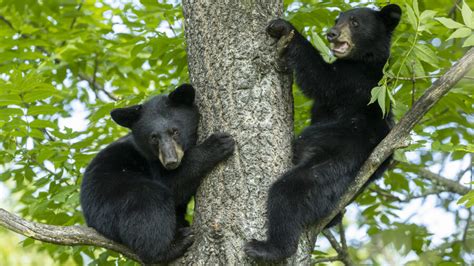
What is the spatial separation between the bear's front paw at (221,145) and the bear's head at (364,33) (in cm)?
186

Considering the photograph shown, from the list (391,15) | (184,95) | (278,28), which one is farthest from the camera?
(391,15)

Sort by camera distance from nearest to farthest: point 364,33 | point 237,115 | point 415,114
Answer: point 415,114 → point 237,115 → point 364,33

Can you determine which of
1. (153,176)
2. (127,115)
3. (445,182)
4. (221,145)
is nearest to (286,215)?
(221,145)

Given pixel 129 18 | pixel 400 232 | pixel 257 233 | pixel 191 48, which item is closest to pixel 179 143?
pixel 191 48

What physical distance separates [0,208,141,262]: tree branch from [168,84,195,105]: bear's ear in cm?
144

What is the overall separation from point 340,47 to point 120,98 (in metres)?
2.62

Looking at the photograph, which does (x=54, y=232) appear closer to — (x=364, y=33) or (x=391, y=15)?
(x=364, y=33)

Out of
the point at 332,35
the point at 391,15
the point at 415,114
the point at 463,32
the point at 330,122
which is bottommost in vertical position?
the point at 330,122

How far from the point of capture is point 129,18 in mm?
7570

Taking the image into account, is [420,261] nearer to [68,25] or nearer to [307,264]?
[307,264]

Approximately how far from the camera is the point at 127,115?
595 centimetres

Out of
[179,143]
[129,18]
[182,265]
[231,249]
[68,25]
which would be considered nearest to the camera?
[231,249]

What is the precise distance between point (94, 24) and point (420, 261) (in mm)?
5497

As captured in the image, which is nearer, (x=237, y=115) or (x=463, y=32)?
(x=463, y=32)
